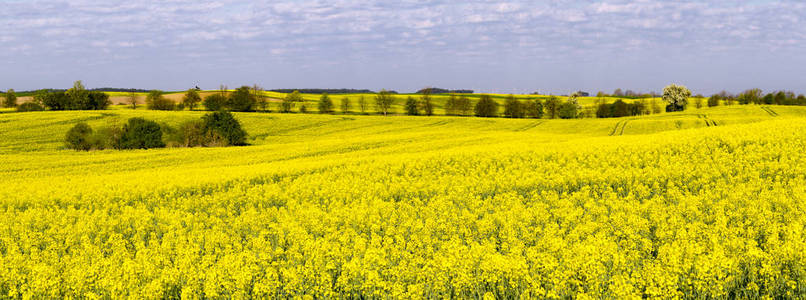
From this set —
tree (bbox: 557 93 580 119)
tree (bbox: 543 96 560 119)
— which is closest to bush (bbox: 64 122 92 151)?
tree (bbox: 543 96 560 119)

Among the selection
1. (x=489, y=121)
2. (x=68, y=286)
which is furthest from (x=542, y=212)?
(x=489, y=121)

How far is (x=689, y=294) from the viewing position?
5.63 m

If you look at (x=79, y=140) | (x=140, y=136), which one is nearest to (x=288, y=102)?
(x=140, y=136)

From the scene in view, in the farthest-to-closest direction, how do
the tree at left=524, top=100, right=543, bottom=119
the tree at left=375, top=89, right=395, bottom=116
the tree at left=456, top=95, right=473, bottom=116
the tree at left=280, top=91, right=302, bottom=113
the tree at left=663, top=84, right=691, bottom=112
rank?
the tree at left=663, top=84, right=691, bottom=112 < the tree at left=375, top=89, right=395, bottom=116 < the tree at left=456, top=95, right=473, bottom=116 < the tree at left=524, top=100, right=543, bottom=119 < the tree at left=280, top=91, right=302, bottom=113

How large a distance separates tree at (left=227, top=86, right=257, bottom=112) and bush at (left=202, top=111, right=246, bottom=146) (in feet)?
139

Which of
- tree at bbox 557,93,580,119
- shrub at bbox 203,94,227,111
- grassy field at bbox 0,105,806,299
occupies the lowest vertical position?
grassy field at bbox 0,105,806,299

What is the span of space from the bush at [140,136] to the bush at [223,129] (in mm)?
4035

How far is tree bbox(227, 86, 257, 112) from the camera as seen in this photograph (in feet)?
279

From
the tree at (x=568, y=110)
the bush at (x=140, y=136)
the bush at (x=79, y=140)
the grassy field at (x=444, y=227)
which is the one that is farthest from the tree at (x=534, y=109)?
the bush at (x=79, y=140)

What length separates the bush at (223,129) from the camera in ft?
140

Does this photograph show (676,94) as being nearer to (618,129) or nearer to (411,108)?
(411,108)

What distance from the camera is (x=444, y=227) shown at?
902 centimetres

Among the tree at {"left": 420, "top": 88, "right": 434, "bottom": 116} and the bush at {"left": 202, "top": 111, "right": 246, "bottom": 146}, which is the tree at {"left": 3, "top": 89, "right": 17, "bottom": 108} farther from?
the tree at {"left": 420, "top": 88, "right": 434, "bottom": 116}

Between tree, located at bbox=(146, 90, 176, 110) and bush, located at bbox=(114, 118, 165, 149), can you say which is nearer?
bush, located at bbox=(114, 118, 165, 149)
